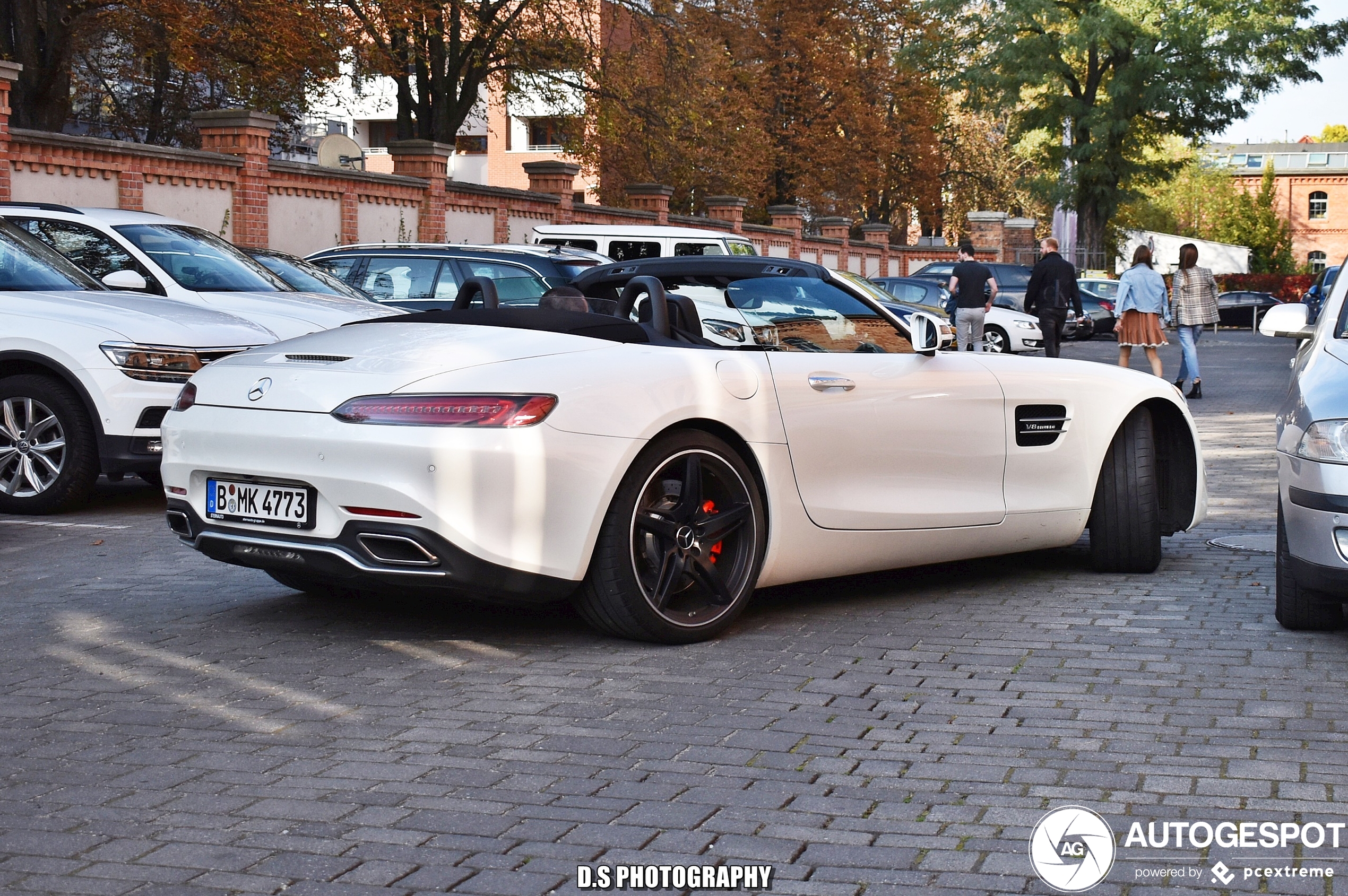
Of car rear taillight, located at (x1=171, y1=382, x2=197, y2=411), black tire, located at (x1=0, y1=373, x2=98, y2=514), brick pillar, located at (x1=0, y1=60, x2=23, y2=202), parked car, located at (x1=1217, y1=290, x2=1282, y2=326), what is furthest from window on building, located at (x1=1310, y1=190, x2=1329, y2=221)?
car rear taillight, located at (x1=171, y1=382, x2=197, y2=411)

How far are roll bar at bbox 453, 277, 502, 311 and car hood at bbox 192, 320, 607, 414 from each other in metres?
0.45

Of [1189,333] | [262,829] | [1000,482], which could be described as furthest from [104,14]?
[262,829]

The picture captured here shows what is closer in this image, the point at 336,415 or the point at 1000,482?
the point at 336,415

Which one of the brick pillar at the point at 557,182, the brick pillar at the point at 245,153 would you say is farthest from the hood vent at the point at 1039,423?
the brick pillar at the point at 557,182

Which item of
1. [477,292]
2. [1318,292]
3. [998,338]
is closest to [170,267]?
[477,292]

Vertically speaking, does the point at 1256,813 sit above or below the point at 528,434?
below

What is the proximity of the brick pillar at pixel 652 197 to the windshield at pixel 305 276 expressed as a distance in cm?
2071

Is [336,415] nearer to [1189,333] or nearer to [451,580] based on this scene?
[451,580]

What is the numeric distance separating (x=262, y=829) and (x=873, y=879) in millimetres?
1398

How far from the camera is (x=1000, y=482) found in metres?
6.57

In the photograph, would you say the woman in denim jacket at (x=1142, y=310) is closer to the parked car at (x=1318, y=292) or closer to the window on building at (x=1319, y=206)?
the parked car at (x=1318, y=292)

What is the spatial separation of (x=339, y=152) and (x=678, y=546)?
2167cm

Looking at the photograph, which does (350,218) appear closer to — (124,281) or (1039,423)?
(124,281)

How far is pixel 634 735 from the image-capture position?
435 centimetres
